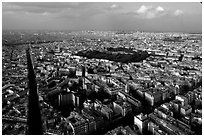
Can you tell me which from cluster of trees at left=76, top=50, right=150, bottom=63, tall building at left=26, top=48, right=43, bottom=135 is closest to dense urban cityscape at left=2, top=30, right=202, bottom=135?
tall building at left=26, top=48, right=43, bottom=135

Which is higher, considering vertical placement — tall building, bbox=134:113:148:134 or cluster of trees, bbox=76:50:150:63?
cluster of trees, bbox=76:50:150:63

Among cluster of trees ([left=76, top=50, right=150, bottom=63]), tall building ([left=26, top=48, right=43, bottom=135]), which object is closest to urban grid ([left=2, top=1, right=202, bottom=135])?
tall building ([left=26, top=48, right=43, bottom=135])

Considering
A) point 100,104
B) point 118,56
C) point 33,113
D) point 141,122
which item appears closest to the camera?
point 141,122

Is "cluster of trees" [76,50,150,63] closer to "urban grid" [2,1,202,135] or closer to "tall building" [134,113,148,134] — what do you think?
"urban grid" [2,1,202,135]

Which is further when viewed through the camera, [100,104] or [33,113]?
[100,104]

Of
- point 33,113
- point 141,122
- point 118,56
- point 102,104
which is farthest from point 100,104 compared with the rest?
point 118,56

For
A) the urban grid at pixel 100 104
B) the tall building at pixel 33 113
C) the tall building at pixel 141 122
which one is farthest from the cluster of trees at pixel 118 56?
the tall building at pixel 141 122

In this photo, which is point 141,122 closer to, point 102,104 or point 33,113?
point 102,104

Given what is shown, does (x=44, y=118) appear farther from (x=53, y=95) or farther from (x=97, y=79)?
(x=97, y=79)

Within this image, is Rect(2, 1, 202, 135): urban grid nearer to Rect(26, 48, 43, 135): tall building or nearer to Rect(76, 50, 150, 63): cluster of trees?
Rect(26, 48, 43, 135): tall building

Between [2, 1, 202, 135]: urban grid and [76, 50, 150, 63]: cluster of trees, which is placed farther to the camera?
[76, 50, 150, 63]: cluster of trees

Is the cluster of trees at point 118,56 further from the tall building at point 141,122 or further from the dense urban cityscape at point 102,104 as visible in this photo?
the tall building at point 141,122
